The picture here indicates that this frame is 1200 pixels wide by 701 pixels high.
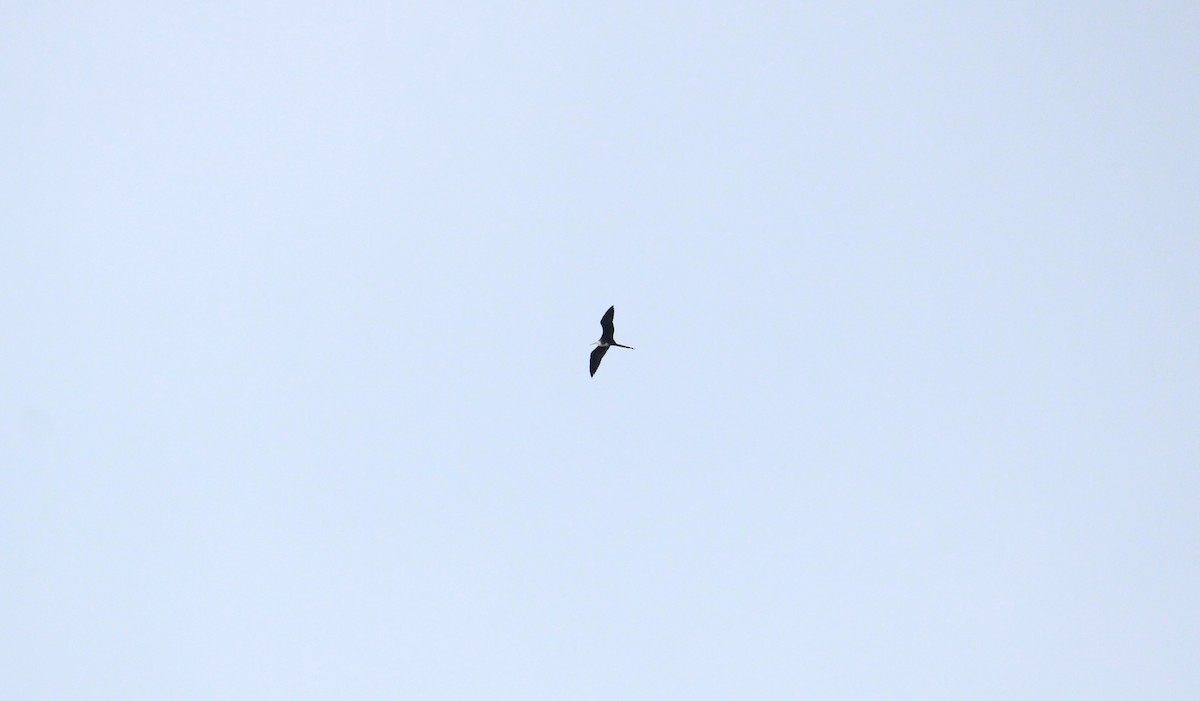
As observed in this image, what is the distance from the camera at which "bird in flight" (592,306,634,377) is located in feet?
247

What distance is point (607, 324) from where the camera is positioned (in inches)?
2980

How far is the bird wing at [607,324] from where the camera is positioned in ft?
246

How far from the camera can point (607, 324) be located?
75688 mm

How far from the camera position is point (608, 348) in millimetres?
77500

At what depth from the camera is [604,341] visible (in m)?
76.9

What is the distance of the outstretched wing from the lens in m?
75.0

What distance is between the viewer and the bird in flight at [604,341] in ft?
247

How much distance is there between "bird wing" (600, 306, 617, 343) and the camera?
7500 cm

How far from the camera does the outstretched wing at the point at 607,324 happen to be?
75000mm
